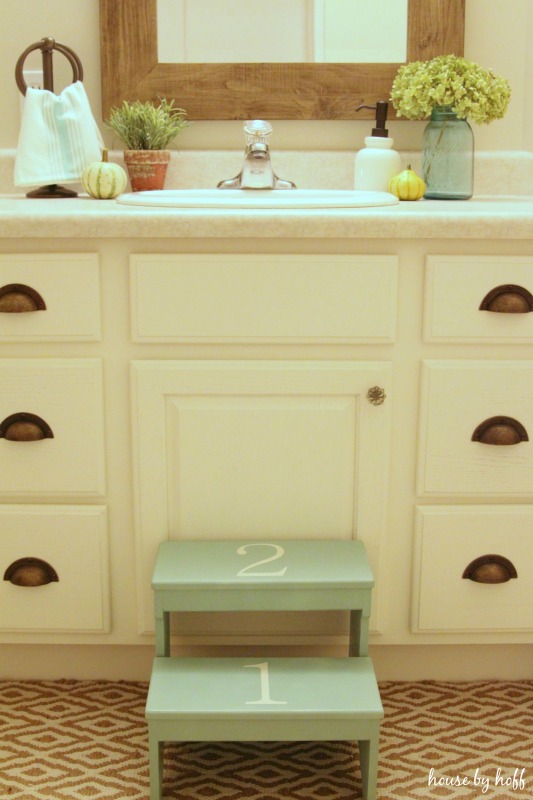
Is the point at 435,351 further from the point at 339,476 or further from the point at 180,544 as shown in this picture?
the point at 180,544


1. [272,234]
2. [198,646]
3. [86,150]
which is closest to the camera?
[272,234]

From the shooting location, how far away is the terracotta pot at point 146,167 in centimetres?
175

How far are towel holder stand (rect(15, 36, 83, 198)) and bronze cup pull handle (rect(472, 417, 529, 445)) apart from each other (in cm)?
91

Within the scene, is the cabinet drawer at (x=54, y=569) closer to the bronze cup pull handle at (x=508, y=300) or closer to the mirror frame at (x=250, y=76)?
the bronze cup pull handle at (x=508, y=300)

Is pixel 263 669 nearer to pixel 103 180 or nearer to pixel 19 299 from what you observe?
pixel 19 299

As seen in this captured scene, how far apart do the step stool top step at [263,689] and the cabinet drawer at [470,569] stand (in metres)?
0.19

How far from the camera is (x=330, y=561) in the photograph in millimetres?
1379

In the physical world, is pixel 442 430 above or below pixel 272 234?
below

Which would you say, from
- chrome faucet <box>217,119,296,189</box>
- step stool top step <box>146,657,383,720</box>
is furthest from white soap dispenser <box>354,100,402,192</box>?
step stool top step <box>146,657,383,720</box>

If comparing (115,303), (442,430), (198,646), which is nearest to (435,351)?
(442,430)

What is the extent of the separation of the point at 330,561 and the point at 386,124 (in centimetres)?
95

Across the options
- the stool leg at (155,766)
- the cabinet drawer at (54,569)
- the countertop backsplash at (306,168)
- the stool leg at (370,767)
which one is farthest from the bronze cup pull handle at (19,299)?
the stool leg at (370,767)

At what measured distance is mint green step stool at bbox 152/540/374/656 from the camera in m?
1.32

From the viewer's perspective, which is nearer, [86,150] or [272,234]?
[272,234]
